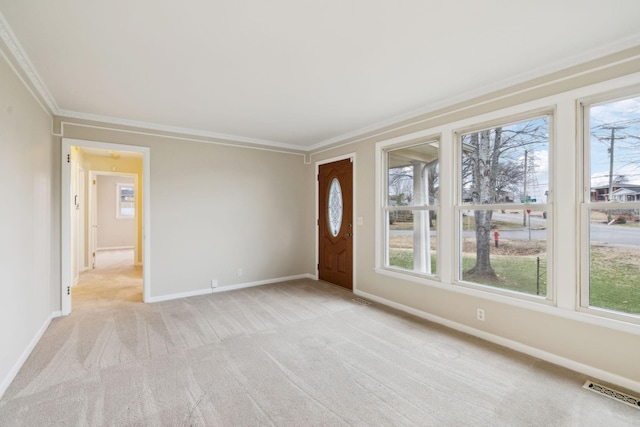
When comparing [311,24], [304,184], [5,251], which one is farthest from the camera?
[304,184]

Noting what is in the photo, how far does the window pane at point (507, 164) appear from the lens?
2662 mm

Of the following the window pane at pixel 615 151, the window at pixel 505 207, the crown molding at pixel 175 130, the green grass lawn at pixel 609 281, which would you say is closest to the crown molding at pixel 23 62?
the crown molding at pixel 175 130

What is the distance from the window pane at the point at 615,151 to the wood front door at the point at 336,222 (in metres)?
2.88

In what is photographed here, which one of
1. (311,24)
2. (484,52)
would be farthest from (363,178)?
(311,24)

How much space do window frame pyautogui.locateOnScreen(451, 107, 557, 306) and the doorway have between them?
67.7 inches

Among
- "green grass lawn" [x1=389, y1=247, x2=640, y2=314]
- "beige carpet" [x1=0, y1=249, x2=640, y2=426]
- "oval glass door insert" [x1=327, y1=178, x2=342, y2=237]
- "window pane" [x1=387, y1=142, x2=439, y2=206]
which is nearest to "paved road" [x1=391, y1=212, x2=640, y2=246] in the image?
"green grass lawn" [x1=389, y1=247, x2=640, y2=314]

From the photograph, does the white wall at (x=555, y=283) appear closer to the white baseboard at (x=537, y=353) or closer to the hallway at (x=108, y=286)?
the white baseboard at (x=537, y=353)

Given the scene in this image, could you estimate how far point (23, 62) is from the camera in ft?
7.59

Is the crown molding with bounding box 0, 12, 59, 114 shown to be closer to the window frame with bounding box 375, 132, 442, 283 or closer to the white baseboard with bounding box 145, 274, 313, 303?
the white baseboard with bounding box 145, 274, 313, 303

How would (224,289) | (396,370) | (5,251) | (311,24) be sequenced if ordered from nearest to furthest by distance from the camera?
(311,24) → (5,251) → (396,370) → (224,289)

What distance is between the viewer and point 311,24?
1932 millimetres

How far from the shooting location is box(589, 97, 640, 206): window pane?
219 cm

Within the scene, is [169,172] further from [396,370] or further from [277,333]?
[396,370]

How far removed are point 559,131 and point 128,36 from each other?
3.41 meters
